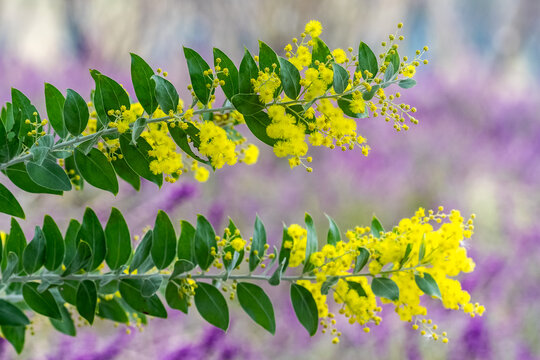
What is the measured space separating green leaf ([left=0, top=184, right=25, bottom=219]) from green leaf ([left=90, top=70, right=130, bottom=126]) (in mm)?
93

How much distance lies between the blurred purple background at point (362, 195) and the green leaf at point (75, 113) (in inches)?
12.7

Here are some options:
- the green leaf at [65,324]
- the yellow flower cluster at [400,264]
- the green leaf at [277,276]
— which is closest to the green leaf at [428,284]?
the yellow flower cluster at [400,264]

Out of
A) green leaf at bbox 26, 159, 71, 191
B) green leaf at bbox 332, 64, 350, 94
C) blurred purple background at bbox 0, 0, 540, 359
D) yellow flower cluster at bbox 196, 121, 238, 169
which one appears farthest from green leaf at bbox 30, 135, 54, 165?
blurred purple background at bbox 0, 0, 540, 359

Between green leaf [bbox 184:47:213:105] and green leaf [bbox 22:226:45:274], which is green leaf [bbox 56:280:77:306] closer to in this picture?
green leaf [bbox 22:226:45:274]

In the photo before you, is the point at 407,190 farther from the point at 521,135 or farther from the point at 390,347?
the point at 521,135

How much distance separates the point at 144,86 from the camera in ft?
1.55

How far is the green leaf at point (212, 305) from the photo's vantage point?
0.52 m

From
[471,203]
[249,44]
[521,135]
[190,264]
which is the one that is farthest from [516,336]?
[249,44]

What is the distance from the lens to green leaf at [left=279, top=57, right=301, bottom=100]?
17.5 inches

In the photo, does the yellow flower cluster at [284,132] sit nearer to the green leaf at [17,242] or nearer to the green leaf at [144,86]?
the green leaf at [144,86]

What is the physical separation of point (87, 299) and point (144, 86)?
0.17m

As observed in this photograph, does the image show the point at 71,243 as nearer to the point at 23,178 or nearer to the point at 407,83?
the point at 23,178

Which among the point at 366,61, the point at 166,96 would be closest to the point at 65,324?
the point at 166,96

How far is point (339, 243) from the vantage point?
0.53 metres
